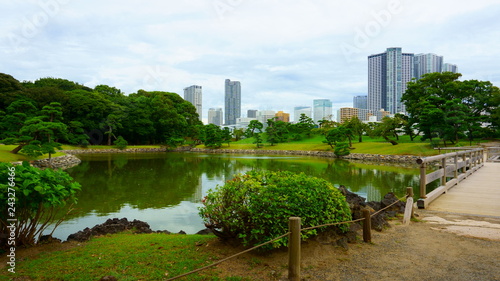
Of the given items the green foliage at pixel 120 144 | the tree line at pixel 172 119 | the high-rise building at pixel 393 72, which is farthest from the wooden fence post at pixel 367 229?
the high-rise building at pixel 393 72

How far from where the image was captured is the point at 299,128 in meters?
52.3

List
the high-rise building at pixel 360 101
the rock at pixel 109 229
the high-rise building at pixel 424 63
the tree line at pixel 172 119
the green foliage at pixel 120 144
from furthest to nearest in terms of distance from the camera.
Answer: the high-rise building at pixel 360 101 < the high-rise building at pixel 424 63 < the green foliage at pixel 120 144 < the tree line at pixel 172 119 < the rock at pixel 109 229

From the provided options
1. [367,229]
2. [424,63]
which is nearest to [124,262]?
[367,229]

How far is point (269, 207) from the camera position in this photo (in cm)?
342

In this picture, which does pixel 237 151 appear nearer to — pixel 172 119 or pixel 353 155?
pixel 172 119

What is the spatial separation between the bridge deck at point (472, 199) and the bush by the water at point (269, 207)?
3752mm

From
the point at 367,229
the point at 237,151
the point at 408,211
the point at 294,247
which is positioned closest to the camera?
the point at 294,247

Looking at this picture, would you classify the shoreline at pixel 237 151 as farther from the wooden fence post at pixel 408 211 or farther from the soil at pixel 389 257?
the wooden fence post at pixel 408 211

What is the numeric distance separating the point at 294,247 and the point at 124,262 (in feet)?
7.06

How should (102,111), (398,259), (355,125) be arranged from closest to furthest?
(398,259), (355,125), (102,111)

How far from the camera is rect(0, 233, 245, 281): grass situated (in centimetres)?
325

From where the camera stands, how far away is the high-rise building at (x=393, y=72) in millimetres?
76375

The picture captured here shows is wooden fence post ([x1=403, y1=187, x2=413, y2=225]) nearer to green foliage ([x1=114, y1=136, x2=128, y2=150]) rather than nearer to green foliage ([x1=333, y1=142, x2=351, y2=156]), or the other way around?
green foliage ([x1=333, y1=142, x2=351, y2=156])

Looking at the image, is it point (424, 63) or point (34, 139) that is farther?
point (424, 63)
